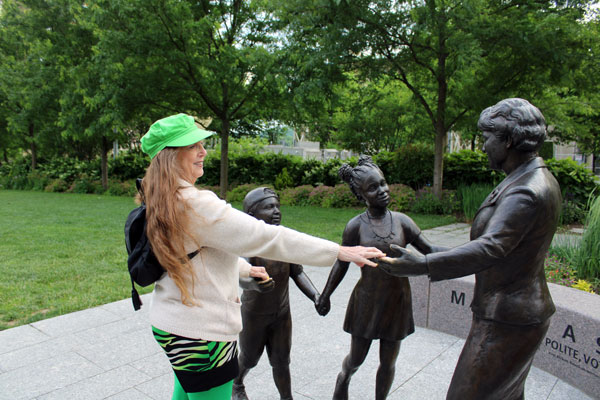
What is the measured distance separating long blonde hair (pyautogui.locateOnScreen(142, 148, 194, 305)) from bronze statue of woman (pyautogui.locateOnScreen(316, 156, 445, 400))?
1148 mm

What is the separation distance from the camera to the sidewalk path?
345 centimetres

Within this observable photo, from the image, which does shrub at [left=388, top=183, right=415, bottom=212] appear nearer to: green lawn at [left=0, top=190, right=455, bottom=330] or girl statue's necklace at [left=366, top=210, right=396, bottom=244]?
green lawn at [left=0, top=190, right=455, bottom=330]

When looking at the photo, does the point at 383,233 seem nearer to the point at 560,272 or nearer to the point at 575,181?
the point at 560,272

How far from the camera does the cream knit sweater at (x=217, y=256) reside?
1.86m

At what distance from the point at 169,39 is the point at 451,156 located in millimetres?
8824

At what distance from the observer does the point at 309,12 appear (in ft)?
33.7

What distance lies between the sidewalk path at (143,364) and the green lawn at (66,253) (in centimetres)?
68

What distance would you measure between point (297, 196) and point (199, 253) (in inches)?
546

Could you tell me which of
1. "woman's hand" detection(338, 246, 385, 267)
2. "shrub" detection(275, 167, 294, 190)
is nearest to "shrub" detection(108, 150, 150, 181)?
"shrub" detection(275, 167, 294, 190)

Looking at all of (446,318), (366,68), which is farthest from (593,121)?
(446,318)

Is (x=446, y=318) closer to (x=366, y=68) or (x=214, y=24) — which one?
(x=366, y=68)

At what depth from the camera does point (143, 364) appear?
3879 mm

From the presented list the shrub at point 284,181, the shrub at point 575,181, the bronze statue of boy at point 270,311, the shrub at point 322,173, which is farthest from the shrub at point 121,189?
the bronze statue of boy at point 270,311

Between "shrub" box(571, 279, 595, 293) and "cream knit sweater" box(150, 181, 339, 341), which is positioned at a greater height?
"cream knit sweater" box(150, 181, 339, 341)
